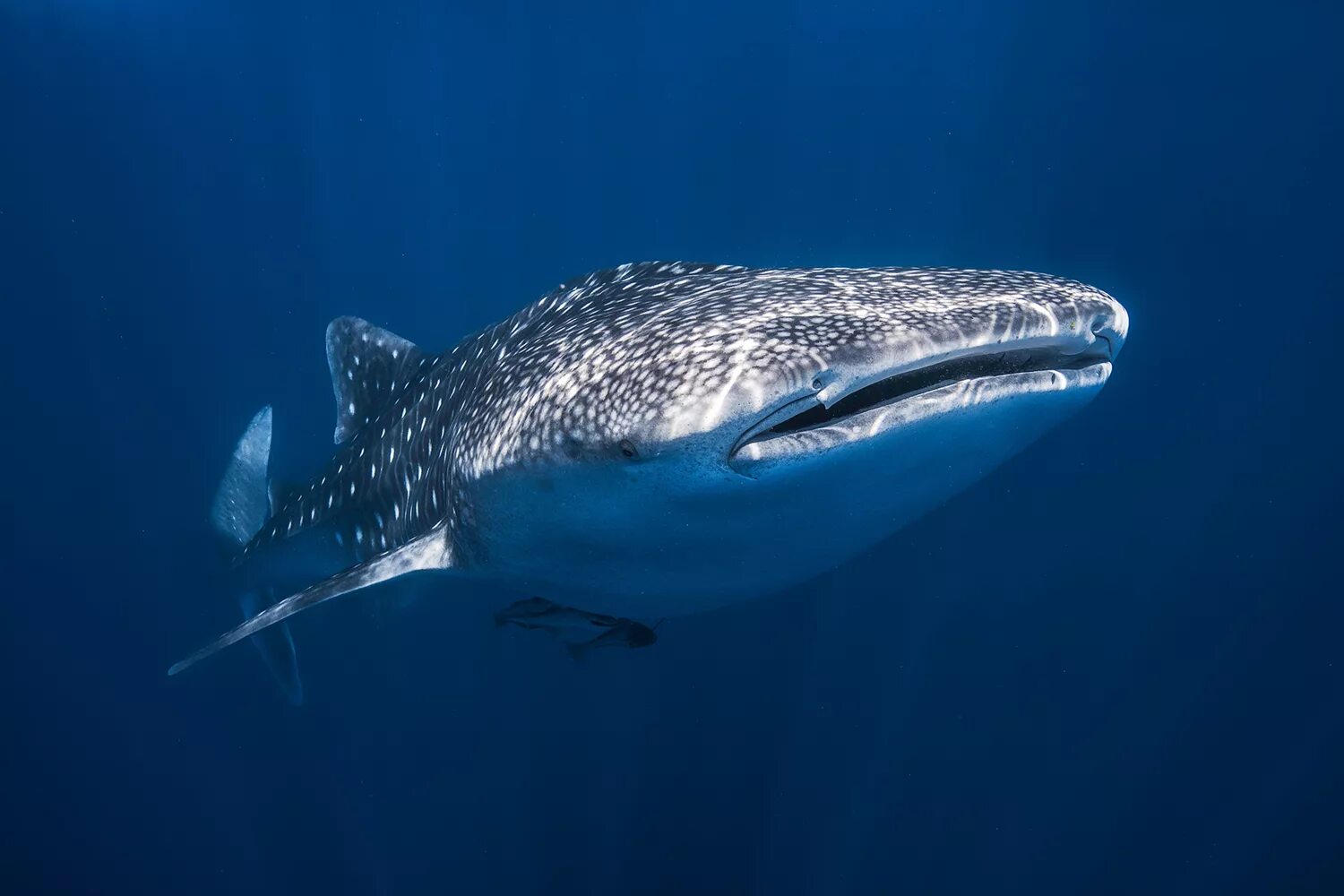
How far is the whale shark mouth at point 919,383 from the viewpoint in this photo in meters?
1.95

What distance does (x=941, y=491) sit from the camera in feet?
8.35

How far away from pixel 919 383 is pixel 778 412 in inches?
17.9

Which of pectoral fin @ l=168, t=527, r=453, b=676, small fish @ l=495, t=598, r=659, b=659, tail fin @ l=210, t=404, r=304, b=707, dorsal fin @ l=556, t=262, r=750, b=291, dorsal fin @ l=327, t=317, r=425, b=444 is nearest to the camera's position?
pectoral fin @ l=168, t=527, r=453, b=676

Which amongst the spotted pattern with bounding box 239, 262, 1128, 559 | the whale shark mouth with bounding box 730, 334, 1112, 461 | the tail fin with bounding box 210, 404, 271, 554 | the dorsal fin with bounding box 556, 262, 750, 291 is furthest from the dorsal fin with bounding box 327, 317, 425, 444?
the whale shark mouth with bounding box 730, 334, 1112, 461

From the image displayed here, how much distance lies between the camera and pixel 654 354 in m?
2.29

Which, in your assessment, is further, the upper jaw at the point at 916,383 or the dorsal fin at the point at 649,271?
the dorsal fin at the point at 649,271

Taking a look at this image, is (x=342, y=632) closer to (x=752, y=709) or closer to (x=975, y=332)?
(x=752, y=709)

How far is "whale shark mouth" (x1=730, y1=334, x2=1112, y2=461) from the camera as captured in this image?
1952 millimetres

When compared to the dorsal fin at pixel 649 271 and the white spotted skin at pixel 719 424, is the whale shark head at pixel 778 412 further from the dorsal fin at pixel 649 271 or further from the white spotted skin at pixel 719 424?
the dorsal fin at pixel 649 271

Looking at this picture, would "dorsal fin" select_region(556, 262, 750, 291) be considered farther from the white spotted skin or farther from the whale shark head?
the whale shark head

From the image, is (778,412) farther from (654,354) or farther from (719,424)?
(654,354)

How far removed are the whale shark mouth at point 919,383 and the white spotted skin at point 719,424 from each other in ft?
0.05

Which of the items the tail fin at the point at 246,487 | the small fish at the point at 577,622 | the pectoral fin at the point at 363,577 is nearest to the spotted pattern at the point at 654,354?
the pectoral fin at the point at 363,577

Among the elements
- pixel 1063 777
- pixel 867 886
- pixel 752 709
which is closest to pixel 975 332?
pixel 752 709
